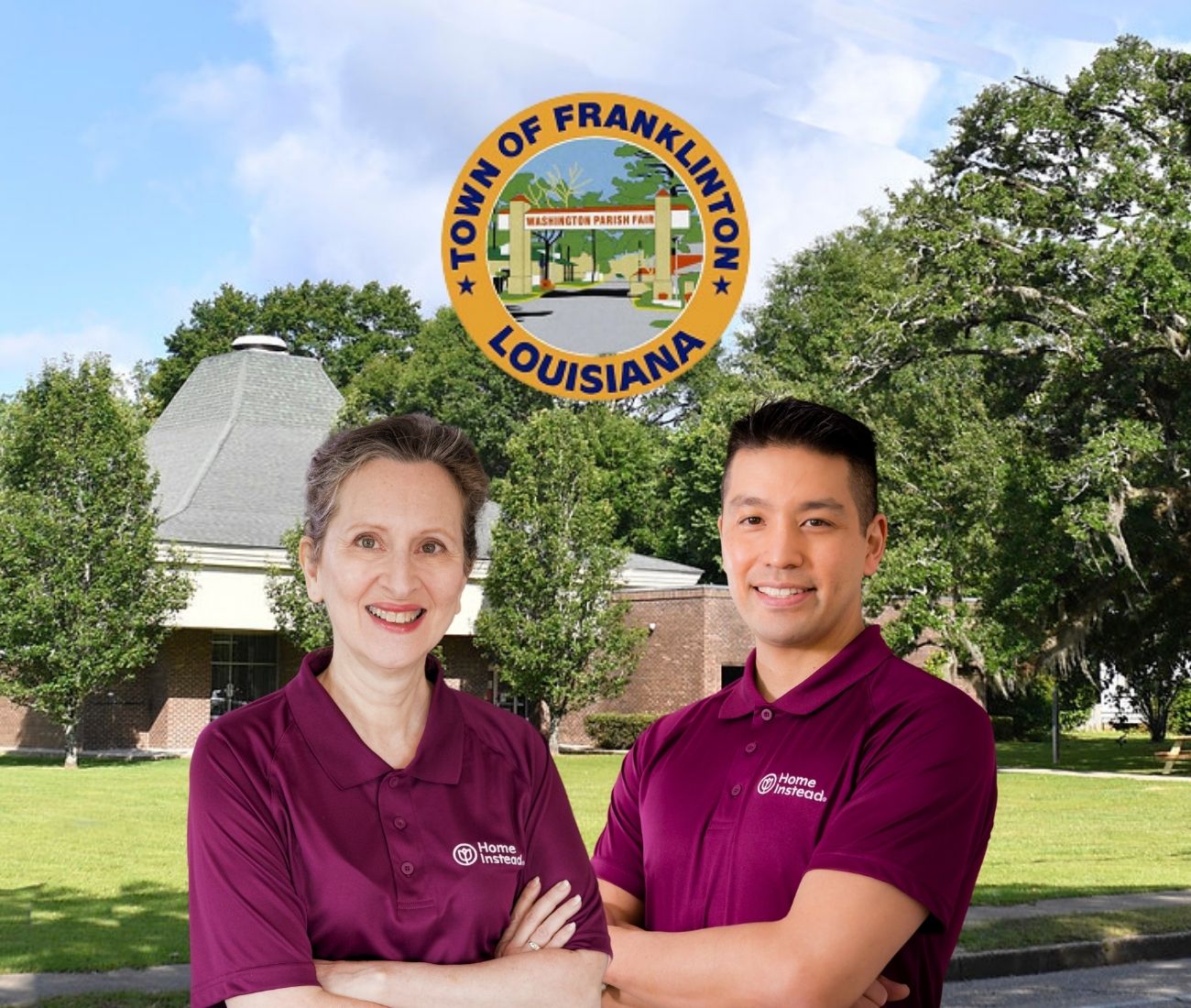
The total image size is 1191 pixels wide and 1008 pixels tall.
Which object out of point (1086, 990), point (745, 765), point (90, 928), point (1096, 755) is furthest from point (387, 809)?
A: point (1096, 755)

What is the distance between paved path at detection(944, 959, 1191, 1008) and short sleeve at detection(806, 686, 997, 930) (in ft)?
24.0

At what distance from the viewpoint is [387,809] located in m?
2.65

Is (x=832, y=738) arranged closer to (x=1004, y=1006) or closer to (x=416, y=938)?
(x=416, y=938)

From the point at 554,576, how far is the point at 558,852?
36195 millimetres

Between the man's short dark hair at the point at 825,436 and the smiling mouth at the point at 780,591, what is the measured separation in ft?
0.66

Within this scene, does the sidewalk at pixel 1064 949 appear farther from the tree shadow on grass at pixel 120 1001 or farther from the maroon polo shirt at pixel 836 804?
the maroon polo shirt at pixel 836 804

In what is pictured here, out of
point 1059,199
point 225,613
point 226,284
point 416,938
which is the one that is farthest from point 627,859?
point 226,284

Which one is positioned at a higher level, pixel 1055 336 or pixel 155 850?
pixel 1055 336

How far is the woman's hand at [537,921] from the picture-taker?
8.84 feet

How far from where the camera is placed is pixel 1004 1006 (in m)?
9.87

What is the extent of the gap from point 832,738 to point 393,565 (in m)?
0.90

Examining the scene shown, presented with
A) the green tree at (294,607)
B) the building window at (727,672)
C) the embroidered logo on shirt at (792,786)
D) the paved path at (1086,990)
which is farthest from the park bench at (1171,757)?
the embroidered logo on shirt at (792,786)

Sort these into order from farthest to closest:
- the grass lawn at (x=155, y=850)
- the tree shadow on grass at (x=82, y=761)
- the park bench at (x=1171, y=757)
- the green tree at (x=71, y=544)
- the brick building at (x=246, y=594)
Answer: the brick building at (x=246, y=594)
the tree shadow on grass at (x=82, y=761)
the green tree at (x=71, y=544)
the park bench at (x=1171, y=757)
the grass lawn at (x=155, y=850)

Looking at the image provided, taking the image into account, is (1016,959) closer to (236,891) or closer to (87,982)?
(87,982)
